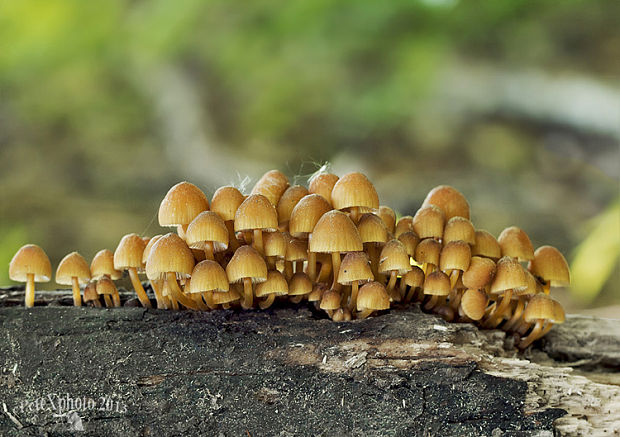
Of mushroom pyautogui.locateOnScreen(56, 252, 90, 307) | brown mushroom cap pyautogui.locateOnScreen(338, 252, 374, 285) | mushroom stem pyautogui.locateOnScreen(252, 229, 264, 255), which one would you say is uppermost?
mushroom stem pyautogui.locateOnScreen(252, 229, 264, 255)

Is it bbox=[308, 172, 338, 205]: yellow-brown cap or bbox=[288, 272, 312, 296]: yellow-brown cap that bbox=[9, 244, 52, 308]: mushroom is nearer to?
bbox=[288, 272, 312, 296]: yellow-brown cap

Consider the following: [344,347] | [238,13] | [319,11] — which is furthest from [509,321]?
[238,13]

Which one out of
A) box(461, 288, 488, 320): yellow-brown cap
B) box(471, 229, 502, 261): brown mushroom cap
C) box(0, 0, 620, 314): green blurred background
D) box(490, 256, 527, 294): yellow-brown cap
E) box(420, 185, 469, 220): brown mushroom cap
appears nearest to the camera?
box(490, 256, 527, 294): yellow-brown cap

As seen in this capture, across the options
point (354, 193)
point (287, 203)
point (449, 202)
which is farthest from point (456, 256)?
point (287, 203)

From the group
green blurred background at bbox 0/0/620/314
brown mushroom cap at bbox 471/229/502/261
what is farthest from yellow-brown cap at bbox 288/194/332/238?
green blurred background at bbox 0/0/620/314

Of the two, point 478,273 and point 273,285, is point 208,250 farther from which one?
point 478,273
